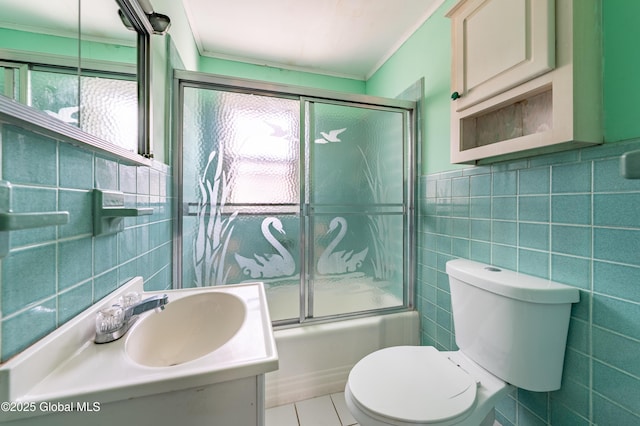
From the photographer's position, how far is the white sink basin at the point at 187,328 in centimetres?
76

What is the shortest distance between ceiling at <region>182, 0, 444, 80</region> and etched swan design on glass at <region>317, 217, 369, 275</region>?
1320mm

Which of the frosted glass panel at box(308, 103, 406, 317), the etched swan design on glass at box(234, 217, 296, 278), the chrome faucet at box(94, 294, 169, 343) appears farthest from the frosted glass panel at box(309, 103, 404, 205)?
the chrome faucet at box(94, 294, 169, 343)

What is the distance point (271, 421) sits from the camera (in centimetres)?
131

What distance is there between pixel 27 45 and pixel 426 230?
1.79 meters

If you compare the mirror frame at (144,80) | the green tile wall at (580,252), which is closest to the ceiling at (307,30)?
the mirror frame at (144,80)

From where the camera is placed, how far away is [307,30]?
1.78 metres

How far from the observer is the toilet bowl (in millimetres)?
808

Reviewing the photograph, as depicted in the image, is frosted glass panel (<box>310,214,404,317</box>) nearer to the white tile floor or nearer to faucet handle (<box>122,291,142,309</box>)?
the white tile floor

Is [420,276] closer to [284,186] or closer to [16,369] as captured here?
[284,186]

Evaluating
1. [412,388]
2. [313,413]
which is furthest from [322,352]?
[412,388]

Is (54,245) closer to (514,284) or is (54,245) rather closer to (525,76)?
(514,284)

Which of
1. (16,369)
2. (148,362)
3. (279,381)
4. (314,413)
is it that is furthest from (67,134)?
(314,413)

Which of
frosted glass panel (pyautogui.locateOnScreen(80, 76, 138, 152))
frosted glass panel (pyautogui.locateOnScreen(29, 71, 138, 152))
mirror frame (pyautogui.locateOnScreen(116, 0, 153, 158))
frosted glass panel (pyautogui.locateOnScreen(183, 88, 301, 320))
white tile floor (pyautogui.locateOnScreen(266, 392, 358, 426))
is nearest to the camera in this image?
frosted glass panel (pyautogui.locateOnScreen(29, 71, 138, 152))

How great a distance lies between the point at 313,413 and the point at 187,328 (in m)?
0.94
